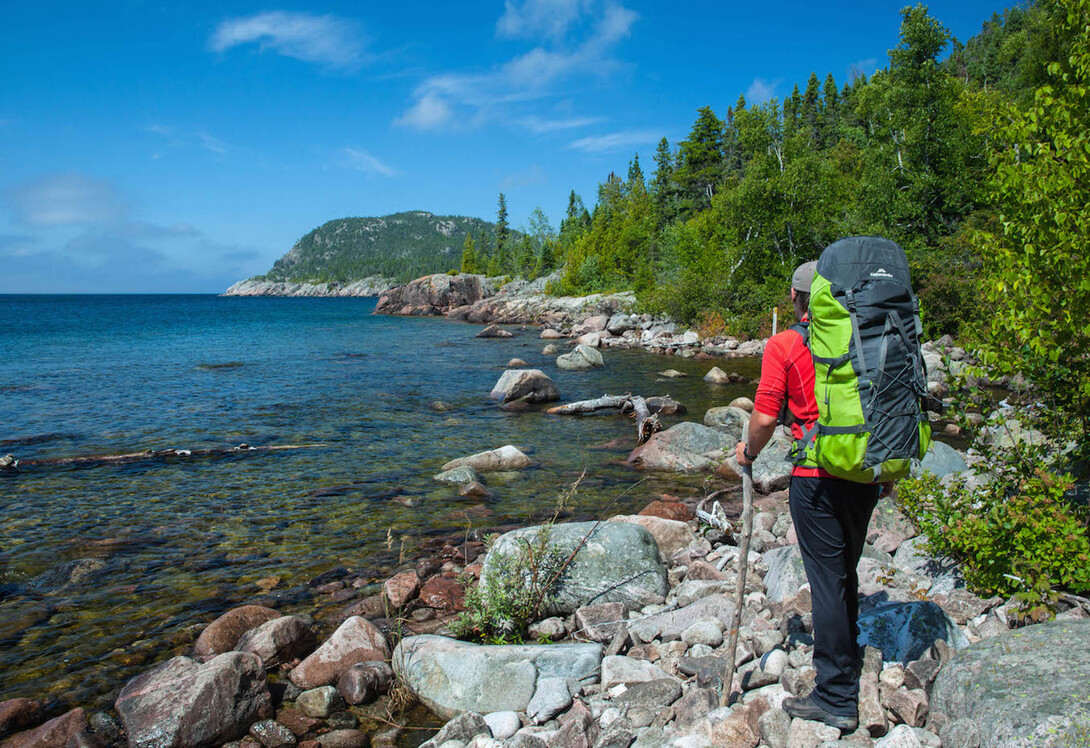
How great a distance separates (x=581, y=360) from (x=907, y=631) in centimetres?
2524

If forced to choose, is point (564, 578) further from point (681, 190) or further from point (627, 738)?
point (681, 190)

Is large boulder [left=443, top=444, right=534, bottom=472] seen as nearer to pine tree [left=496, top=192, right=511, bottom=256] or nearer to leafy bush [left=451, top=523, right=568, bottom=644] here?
leafy bush [left=451, top=523, right=568, bottom=644]

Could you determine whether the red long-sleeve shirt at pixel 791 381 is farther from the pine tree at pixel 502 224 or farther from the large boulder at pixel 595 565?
the pine tree at pixel 502 224

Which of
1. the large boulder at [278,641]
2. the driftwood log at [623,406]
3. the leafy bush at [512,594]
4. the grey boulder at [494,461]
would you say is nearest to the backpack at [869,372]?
the leafy bush at [512,594]

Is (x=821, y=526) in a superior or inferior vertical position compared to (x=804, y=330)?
inferior

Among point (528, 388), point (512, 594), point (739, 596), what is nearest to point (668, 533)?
point (512, 594)

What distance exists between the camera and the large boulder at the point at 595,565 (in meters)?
6.87

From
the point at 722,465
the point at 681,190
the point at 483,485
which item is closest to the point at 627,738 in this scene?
the point at 483,485

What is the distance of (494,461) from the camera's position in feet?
43.2

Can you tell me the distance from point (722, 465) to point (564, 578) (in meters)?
6.67

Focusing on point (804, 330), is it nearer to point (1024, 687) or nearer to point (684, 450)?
point (1024, 687)

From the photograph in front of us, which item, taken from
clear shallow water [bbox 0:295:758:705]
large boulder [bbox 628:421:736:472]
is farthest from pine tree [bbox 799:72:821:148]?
large boulder [bbox 628:421:736:472]

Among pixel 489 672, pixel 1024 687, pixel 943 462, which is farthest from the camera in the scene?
pixel 943 462

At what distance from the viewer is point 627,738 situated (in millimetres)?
4332
